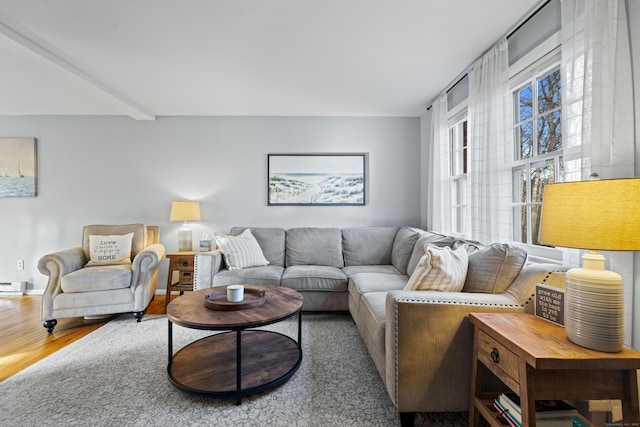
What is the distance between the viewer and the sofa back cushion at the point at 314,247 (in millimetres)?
3422

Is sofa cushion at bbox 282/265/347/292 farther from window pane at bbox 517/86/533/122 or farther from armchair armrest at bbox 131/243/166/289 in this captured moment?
window pane at bbox 517/86/533/122

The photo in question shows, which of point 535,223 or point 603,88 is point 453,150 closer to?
point 535,223

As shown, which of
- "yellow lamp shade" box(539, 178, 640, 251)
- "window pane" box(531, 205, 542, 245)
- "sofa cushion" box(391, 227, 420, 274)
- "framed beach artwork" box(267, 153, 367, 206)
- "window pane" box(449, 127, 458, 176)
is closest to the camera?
"yellow lamp shade" box(539, 178, 640, 251)

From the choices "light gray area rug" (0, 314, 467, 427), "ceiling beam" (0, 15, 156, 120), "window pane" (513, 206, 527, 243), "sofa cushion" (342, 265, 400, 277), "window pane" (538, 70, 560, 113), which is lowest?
"light gray area rug" (0, 314, 467, 427)

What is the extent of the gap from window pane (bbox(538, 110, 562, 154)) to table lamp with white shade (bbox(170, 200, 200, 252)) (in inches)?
137

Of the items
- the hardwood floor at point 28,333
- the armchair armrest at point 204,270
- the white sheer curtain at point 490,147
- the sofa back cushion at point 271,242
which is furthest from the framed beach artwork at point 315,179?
the hardwood floor at point 28,333

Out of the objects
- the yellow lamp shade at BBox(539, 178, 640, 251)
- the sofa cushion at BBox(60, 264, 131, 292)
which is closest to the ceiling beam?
the sofa cushion at BBox(60, 264, 131, 292)

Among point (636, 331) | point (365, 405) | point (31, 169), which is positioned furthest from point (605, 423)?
point (31, 169)

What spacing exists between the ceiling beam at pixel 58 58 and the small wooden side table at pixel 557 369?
352 centimetres

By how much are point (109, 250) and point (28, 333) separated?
36.8 inches

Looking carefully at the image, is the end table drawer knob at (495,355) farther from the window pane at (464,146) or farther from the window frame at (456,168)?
the window pane at (464,146)

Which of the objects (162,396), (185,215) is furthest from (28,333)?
(162,396)

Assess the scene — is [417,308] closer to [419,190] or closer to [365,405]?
[365,405]

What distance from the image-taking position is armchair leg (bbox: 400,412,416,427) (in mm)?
1441
